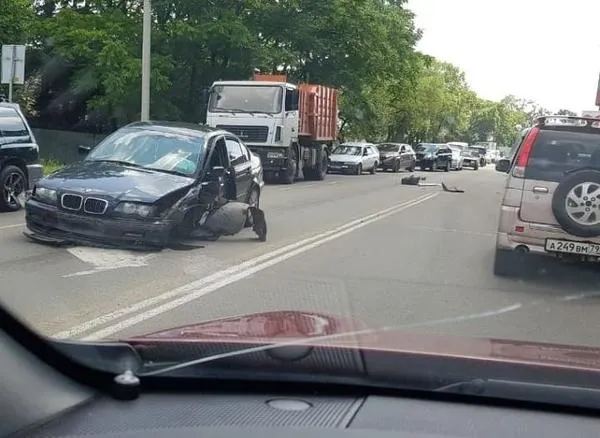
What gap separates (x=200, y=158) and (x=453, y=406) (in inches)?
320

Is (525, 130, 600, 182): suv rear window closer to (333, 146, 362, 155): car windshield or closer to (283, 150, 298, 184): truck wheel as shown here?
(283, 150, 298, 184): truck wheel

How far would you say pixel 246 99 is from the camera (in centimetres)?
2284

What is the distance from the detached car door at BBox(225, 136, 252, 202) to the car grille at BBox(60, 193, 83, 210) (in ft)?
9.71

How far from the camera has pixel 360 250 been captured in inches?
422

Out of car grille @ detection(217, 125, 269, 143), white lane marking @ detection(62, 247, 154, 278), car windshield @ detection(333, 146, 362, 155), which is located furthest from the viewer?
car windshield @ detection(333, 146, 362, 155)

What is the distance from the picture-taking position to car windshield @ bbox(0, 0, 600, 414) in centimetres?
297

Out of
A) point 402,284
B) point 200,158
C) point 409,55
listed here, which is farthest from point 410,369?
point 409,55

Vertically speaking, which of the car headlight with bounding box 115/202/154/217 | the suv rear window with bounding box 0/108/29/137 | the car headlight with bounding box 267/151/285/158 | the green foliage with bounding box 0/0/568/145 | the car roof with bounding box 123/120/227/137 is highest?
the green foliage with bounding box 0/0/568/145

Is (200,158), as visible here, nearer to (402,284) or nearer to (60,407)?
(402,284)

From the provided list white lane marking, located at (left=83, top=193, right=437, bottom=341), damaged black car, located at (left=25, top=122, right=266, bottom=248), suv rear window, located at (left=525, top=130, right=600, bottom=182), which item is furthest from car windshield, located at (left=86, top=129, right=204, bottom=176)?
suv rear window, located at (left=525, top=130, right=600, bottom=182)

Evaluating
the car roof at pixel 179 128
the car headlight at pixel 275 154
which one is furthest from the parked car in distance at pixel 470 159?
the car roof at pixel 179 128

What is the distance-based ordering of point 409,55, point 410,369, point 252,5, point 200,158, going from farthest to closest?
point 409,55
point 252,5
point 200,158
point 410,369

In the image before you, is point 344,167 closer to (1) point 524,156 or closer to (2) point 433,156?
(2) point 433,156

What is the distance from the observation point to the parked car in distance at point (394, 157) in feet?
138
